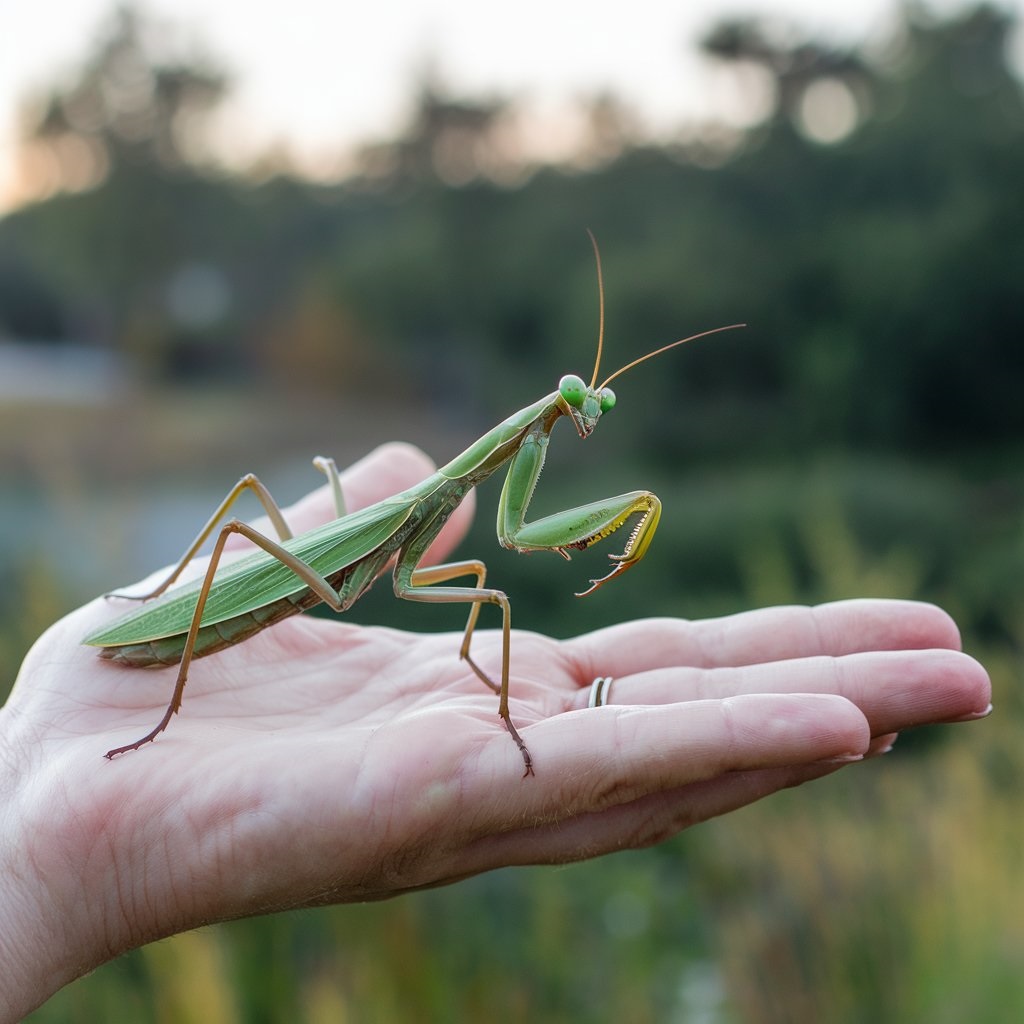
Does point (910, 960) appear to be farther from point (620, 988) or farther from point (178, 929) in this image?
point (178, 929)

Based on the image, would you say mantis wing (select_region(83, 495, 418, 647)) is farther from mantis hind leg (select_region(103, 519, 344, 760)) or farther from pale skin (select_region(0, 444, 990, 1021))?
pale skin (select_region(0, 444, 990, 1021))

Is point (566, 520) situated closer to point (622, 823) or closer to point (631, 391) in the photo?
point (622, 823)

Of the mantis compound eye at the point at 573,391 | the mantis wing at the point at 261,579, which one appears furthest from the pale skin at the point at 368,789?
the mantis compound eye at the point at 573,391

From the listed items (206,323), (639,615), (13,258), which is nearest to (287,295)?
(206,323)

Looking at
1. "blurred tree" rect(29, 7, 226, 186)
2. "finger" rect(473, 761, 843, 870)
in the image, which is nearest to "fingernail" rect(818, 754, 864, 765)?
"finger" rect(473, 761, 843, 870)

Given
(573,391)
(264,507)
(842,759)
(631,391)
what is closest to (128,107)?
(631,391)

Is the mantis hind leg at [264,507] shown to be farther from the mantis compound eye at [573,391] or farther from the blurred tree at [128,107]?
the blurred tree at [128,107]

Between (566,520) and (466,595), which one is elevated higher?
(566,520)
